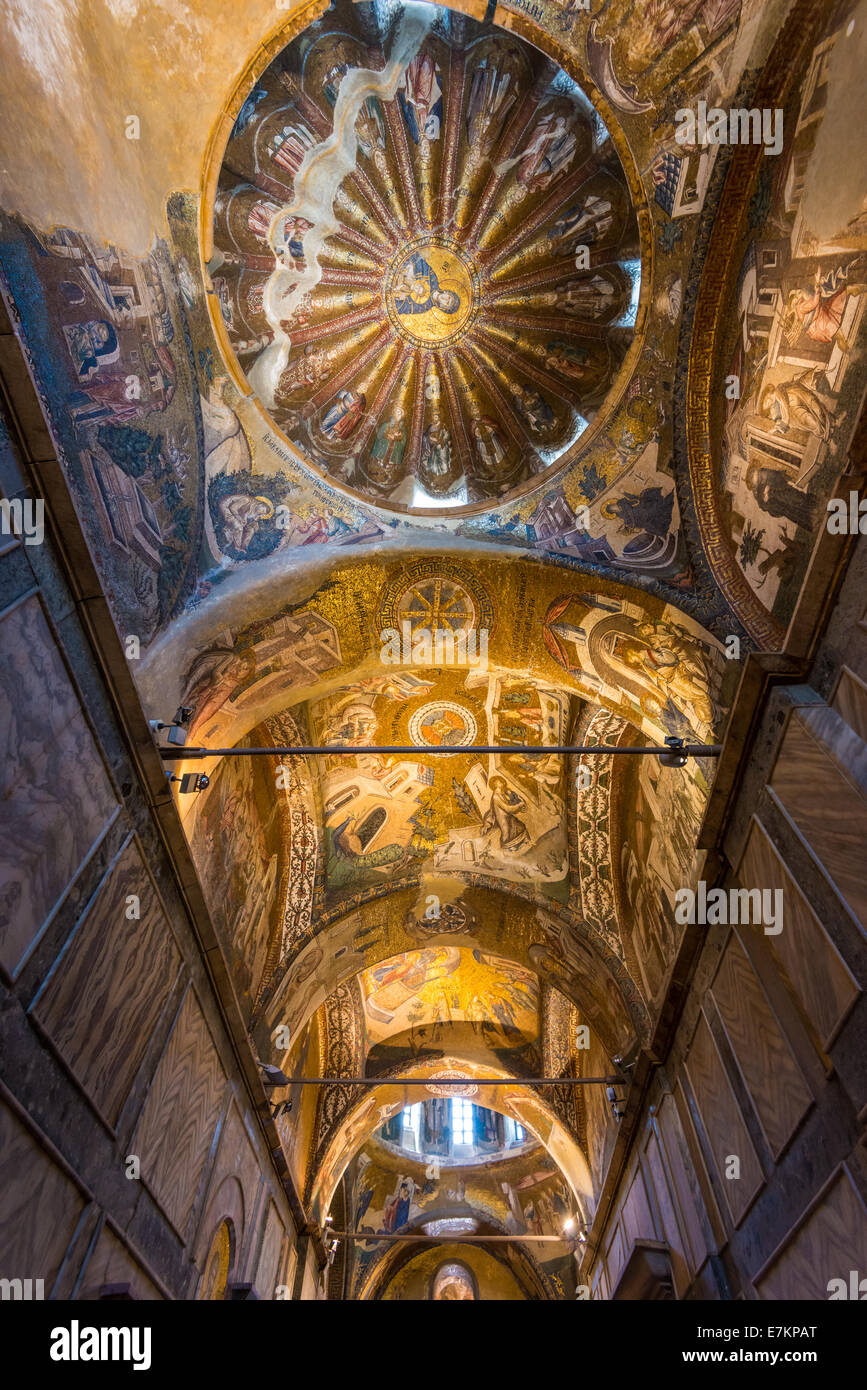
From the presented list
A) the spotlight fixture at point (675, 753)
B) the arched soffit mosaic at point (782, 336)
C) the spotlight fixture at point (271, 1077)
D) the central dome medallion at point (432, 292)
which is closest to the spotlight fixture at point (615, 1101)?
the spotlight fixture at point (271, 1077)

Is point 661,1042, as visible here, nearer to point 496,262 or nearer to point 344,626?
point 344,626

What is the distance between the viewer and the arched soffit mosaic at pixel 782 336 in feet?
17.7

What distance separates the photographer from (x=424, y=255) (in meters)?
8.91

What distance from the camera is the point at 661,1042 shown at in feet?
27.9

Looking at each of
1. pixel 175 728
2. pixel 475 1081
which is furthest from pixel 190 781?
pixel 475 1081

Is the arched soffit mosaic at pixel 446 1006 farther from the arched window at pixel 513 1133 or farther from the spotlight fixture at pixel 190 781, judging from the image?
the spotlight fixture at pixel 190 781

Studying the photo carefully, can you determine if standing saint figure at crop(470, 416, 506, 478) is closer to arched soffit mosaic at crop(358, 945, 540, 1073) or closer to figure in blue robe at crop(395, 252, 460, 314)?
figure in blue robe at crop(395, 252, 460, 314)

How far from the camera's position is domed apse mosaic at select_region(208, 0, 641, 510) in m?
7.67

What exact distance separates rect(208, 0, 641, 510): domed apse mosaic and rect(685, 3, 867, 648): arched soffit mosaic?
4.53ft

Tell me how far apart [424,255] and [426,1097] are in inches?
687

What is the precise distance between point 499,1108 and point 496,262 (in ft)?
57.0

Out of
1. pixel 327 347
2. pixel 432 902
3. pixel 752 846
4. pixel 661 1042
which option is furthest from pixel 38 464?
pixel 432 902

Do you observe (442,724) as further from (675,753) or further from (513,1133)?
(513,1133)

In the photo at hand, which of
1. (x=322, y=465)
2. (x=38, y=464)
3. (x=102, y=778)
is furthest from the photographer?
(x=322, y=465)
